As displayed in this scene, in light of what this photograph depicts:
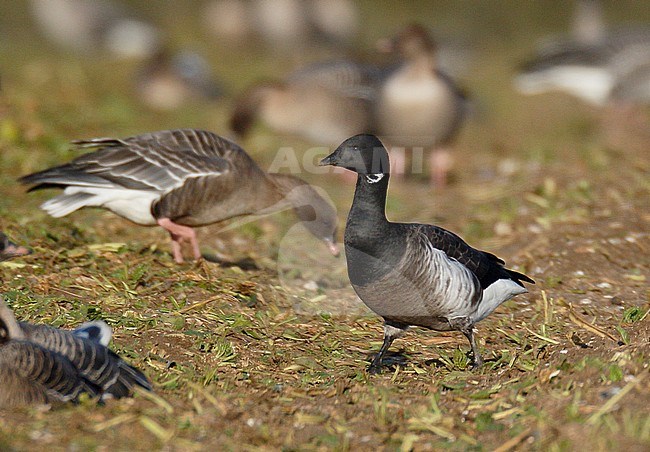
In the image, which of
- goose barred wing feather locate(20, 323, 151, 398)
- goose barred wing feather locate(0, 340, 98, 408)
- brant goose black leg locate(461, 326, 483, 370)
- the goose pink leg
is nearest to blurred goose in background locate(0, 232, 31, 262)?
goose barred wing feather locate(20, 323, 151, 398)

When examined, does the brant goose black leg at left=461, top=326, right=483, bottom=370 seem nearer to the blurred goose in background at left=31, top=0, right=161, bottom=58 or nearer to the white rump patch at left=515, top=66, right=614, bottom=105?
the white rump patch at left=515, top=66, right=614, bottom=105

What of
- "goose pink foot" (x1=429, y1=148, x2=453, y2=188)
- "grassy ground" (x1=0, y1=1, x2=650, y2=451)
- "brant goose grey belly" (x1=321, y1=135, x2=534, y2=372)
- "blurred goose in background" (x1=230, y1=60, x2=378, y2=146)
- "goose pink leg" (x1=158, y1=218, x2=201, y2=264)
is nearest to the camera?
"grassy ground" (x1=0, y1=1, x2=650, y2=451)

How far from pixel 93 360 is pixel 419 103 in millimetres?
7557

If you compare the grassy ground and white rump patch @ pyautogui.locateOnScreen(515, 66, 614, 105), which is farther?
white rump patch @ pyautogui.locateOnScreen(515, 66, 614, 105)

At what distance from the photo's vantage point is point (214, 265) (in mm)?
8422

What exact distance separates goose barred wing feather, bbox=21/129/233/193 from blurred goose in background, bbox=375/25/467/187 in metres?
4.13

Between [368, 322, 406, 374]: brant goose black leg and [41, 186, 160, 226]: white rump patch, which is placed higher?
[41, 186, 160, 226]: white rump patch

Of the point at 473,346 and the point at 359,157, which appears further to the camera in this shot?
the point at 473,346

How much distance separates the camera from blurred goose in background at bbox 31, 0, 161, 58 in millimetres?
19828

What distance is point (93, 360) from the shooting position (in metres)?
5.44

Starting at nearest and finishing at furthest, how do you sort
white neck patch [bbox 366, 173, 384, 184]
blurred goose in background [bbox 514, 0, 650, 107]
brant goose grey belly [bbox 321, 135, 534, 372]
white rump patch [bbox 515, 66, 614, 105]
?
brant goose grey belly [bbox 321, 135, 534, 372], white neck patch [bbox 366, 173, 384, 184], blurred goose in background [bbox 514, 0, 650, 107], white rump patch [bbox 515, 66, 614, 105]

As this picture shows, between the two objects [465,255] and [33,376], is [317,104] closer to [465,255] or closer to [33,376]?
[465,255]

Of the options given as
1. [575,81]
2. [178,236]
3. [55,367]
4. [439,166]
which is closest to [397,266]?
[55,367]

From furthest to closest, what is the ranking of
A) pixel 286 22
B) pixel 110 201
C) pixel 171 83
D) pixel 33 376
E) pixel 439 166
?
pixel 286 22
pixel 171 83
pixel 439 166
pixel 110 201
pixel 33 376
